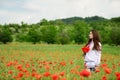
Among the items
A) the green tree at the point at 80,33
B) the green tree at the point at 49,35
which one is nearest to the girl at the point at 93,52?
the green tree at the point at 49,35

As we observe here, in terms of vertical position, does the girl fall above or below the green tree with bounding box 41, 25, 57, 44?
above

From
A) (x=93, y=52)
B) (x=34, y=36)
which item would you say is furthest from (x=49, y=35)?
(x=93, y=52)

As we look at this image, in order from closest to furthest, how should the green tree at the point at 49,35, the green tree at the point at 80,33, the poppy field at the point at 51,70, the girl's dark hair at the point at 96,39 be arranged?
the poppy field at the point at 51,70 → the girl's dark hair at the point at 96,39 → the green tree at the point at 49,35 → the green tree at the point at 80,33

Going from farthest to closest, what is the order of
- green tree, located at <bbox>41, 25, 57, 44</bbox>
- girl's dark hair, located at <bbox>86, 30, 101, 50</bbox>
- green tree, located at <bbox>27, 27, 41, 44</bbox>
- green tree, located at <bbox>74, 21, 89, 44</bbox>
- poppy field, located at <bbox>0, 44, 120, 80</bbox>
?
green tree, located at <bbox>27, 27, 41, 44</bbox>, green tree, located at <bbox>74, 21, 89, 44</bbox>, green tree, located at <bbox>41, 25, 57, 44</bbox>, girl's dark hair, located at <bbox>86, 30, 101, 50</bbox>, poppy field, located at <bbox>0, 44, 120, 80</bbox>

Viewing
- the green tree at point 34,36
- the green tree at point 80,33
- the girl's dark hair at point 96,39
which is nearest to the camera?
the girl's dark hair at point 96,39

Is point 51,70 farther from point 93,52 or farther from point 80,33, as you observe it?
point 80,33

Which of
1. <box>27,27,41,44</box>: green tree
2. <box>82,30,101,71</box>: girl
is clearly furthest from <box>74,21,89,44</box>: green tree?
<box>82,30,101,71</box>: girl

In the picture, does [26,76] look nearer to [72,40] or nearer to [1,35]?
[1,35]

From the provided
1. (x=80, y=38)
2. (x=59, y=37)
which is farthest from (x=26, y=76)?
(x=80, y=38)

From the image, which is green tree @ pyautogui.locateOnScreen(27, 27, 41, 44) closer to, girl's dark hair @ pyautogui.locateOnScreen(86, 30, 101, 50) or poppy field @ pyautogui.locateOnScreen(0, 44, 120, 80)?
poppy field @ pyautogui.locateOnScreen(0, 44, 120, 80)

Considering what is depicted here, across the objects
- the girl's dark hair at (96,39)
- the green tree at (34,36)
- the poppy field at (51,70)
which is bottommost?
the green tree at (34,36)

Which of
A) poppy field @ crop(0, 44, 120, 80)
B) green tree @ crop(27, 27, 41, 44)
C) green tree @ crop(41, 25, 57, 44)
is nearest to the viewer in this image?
poppy field @ crop(0, 44, 120, 80)

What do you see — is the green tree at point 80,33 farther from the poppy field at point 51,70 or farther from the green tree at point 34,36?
the poppy field at point 51,70

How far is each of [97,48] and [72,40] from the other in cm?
7726
